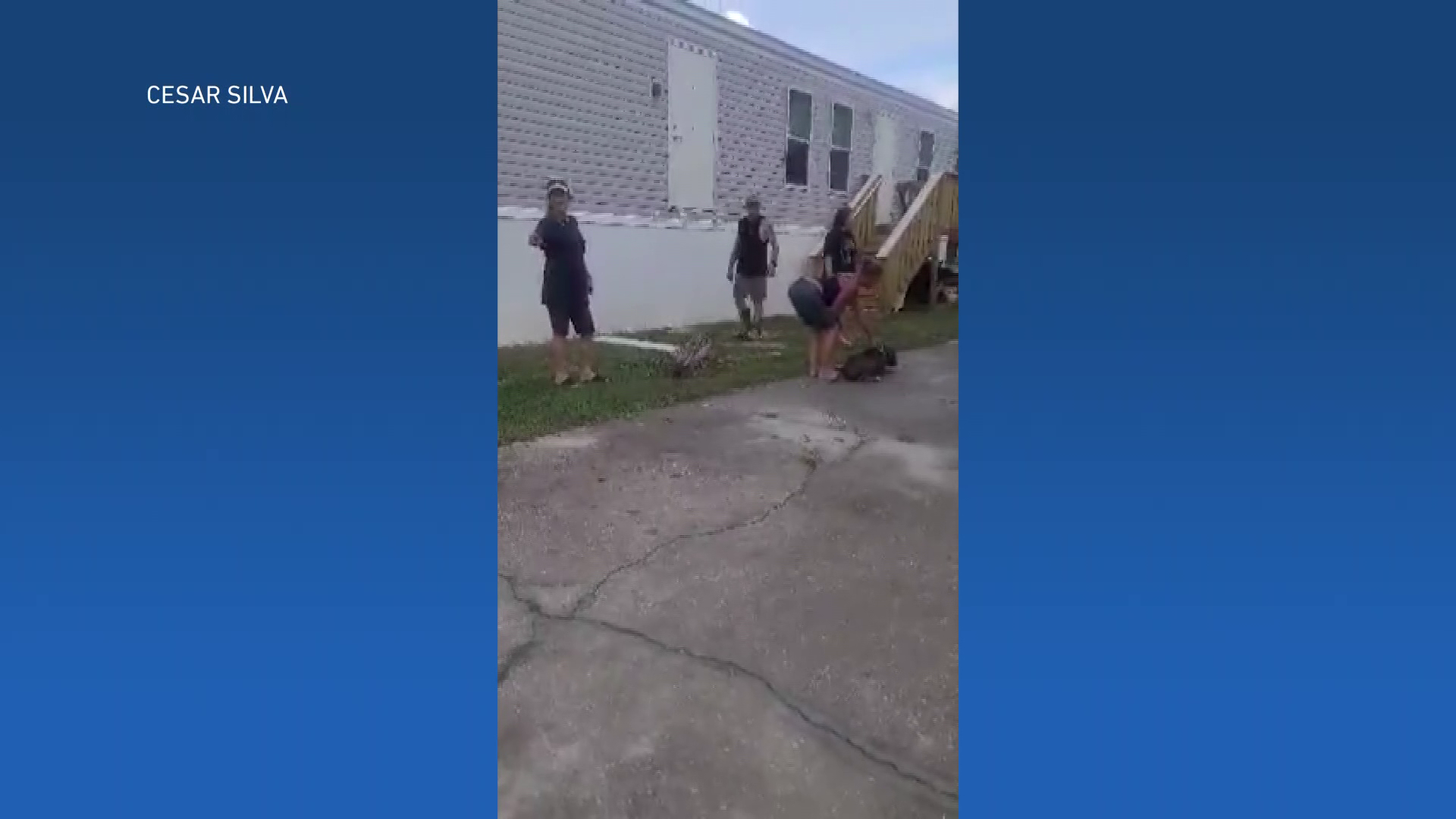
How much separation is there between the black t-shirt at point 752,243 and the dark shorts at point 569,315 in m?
2.70

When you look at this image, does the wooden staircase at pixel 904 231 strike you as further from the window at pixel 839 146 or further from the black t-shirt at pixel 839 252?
the black t-shirt at pixel 839 252

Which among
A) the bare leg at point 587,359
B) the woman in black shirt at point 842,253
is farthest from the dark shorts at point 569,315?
the woman in black shirt at point 842,253

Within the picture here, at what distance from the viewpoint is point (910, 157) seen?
14734 millimetres

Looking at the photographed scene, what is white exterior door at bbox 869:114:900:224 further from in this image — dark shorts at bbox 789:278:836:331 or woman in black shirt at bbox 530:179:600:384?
woman in black shirt at bbox 530:179:600:384

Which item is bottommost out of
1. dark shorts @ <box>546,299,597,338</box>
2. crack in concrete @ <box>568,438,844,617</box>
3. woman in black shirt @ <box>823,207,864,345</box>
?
crack in concrete @ <box>568,438,844,617</box>

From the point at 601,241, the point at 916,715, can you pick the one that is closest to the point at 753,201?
the point at 601,241

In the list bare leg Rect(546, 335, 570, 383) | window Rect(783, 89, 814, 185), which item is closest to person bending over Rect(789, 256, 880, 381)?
bare leg Rect(546, 335, 570, 383)

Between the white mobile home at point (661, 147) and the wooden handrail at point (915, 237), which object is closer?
the white mobile home at point (661, 147)

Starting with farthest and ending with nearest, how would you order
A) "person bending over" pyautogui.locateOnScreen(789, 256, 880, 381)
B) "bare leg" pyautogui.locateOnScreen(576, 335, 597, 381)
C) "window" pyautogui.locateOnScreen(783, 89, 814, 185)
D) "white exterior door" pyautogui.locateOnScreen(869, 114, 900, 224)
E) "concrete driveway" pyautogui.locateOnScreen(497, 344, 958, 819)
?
"white exterior door" pyautogui.locateOnScreen(869, 114, 900, 224) < "window" pyautogui.locateOnScreen(783, 89, 814, 185) < "person bending over" pyautogui.locateOnScreen(789, 256, 880, 381) < "bare leg" pyautogui.locateOnScreen(576, 335, 597, 381) < "concrete driveway" pyautogui.locateOnScreen(497, 344, 958, 819)

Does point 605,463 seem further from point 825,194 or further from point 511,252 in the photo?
point 825,194

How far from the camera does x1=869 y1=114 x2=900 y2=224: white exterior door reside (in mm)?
13453

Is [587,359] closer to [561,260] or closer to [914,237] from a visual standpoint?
[561,260]

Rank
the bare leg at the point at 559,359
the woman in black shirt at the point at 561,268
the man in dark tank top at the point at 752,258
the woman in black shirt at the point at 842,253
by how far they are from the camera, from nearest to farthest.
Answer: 1. the woman in black shirt at the point at 561,268
2. the bare leg at the point at 559,359
3. the woman in black shirt at the point at 842,253
4. the man in dark tank top at the point at 752,258

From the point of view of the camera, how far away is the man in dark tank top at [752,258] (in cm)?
869
